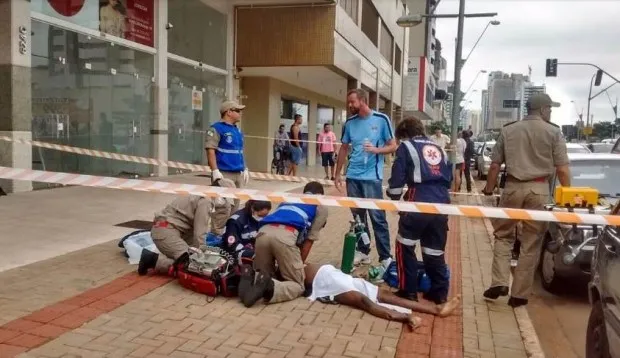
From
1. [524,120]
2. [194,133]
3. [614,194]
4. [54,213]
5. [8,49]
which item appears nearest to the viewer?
[524,120]

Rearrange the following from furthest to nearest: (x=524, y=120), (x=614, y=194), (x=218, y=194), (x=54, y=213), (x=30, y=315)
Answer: (x=54, y=213) → (x=614, y=194) → (x=524, y=120) → (x=218, y=194) → (x=30, y=315)

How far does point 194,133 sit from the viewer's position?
15695 mm

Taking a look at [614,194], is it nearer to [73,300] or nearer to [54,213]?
[73,300]

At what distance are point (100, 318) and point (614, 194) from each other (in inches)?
228

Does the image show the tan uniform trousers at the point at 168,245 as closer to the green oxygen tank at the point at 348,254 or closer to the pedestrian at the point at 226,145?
the pedestrian at the point at 226,145

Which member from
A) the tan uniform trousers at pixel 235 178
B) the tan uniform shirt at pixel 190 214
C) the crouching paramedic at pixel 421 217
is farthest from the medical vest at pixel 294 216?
the tan uniform trousers at pixel 235 178

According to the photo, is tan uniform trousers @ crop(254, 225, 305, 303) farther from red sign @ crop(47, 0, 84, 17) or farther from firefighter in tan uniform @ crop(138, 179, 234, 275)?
red sign @ crop(47, 0, 84, 17)

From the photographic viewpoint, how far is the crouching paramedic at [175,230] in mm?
5203

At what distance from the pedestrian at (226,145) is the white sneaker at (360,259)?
1.49 meters

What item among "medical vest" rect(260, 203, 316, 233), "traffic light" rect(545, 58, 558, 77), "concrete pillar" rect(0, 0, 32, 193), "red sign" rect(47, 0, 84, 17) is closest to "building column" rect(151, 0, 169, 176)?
"red sign" rect(47, 0, 84, 17)

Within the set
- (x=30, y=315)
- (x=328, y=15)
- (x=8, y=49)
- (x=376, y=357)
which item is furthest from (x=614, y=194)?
(x=328, y=15)

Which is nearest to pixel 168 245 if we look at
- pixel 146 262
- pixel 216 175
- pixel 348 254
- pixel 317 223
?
pixel 146 262

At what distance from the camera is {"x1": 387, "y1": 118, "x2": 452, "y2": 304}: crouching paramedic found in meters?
4.81

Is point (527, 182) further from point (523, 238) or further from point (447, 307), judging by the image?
point (447, 307)
